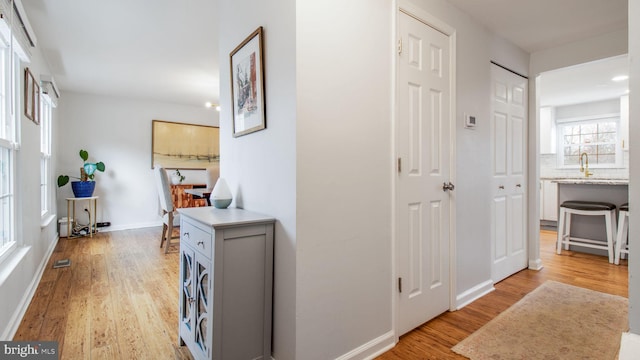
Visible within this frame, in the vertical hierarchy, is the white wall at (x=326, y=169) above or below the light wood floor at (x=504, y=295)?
above

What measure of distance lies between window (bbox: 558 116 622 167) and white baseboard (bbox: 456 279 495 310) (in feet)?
15.4

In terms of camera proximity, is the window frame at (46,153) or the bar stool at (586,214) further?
the window frame at (46,153)

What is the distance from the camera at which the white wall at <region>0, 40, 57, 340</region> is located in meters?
1.97

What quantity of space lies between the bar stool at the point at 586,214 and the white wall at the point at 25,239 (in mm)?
5366

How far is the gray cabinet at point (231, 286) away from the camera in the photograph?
4.59 feet

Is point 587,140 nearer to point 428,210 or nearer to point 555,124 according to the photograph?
point 555,124

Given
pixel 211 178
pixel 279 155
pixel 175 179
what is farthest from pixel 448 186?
pixel 175 179

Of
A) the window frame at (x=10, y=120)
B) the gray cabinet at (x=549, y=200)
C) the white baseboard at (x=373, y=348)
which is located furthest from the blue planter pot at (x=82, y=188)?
the gray cabinet at (x=549, y=200)

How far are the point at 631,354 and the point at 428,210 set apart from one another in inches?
55.7

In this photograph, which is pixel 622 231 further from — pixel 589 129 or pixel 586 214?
pixel 589 129

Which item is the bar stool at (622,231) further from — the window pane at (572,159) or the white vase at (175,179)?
the white vase at (175,179)

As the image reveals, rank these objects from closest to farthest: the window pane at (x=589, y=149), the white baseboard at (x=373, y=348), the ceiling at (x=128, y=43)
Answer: the white baseboard at (x=373, y=348), the ceiling at (x=128, y=43), the window pane at (x=589, y=149)

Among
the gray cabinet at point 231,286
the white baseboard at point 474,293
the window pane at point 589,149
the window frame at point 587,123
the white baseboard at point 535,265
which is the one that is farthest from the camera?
the window pane at point 589,149

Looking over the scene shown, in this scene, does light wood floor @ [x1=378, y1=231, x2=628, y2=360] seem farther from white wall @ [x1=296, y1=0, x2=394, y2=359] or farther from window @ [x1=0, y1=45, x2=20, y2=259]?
window @ [x1=0, y1=45, x2=20, y2=259]
